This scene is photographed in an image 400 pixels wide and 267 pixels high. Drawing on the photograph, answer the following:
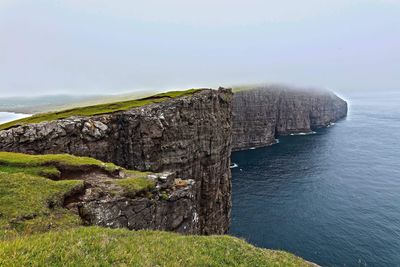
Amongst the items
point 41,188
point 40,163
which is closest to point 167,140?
point 40,163

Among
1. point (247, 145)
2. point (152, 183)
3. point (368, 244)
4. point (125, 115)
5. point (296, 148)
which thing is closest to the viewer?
point (152, 183)

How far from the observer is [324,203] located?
89250mm

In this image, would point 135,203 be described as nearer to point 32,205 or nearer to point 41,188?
point 41,188

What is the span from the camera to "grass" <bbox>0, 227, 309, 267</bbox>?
11602 mm

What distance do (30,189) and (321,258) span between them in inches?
2365

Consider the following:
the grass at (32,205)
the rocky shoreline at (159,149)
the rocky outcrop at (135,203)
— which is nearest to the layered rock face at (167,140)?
the rocky shoreline at (159,149)

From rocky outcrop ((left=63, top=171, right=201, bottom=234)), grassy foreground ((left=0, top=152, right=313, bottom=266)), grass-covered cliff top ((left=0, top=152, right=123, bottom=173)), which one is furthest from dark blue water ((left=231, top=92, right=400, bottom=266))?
grass-covered cliff top ((left=0, top=152, right=123, bottom=173))

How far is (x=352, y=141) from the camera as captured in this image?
174 meters

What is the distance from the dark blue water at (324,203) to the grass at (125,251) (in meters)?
41.0

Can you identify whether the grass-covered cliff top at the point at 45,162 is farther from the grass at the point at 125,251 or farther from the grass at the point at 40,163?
the grass at the point at 125,251

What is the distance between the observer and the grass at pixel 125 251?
457 inches

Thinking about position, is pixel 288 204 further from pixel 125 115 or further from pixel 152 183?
pixel 152 183

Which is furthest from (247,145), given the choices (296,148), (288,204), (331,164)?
(288,204)

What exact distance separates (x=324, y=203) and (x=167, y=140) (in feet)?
192
